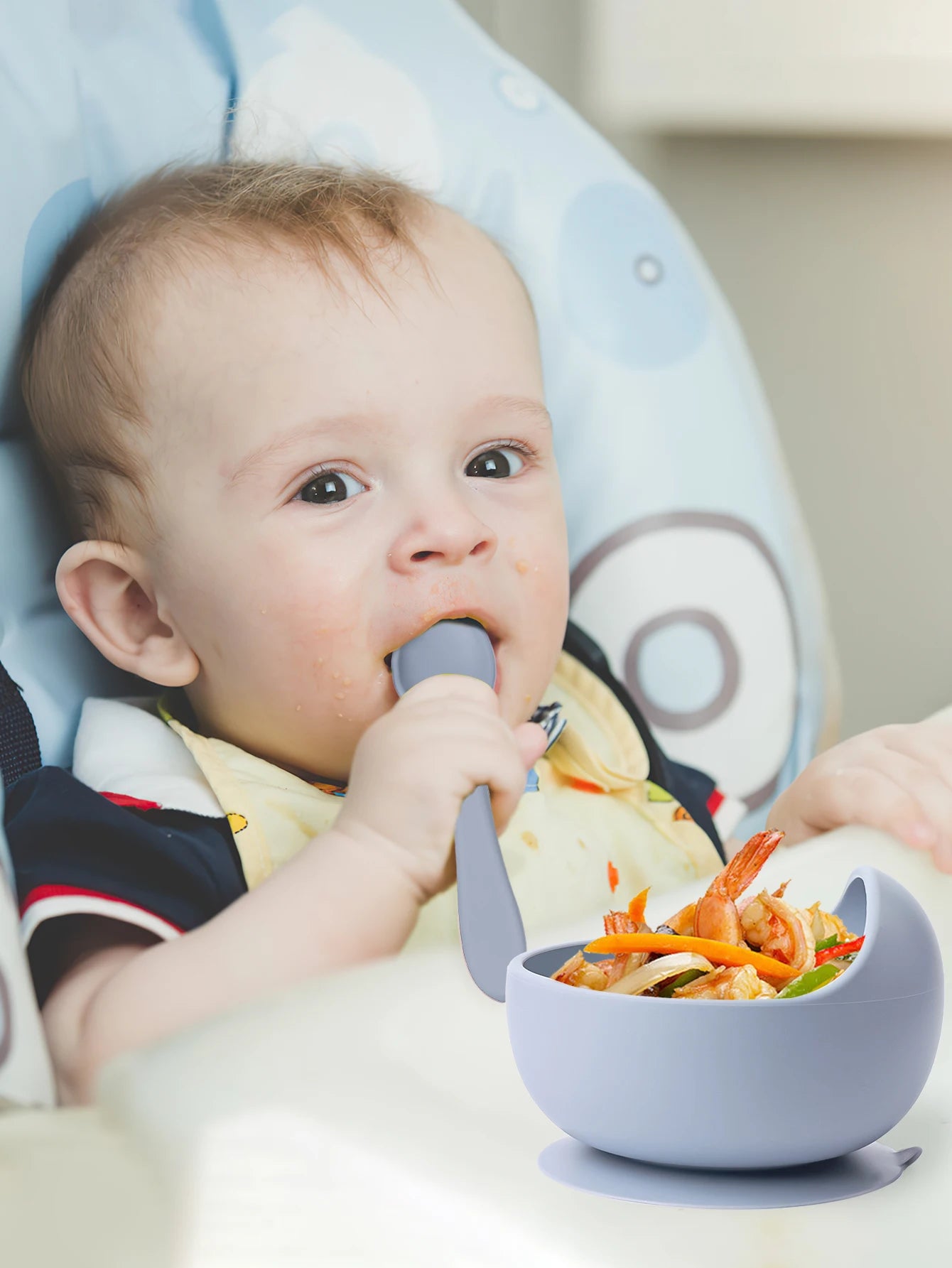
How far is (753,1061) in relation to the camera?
29cm

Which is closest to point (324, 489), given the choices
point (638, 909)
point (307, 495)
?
point (307, 495)

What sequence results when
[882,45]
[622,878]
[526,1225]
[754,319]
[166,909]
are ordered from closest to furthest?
[526,1225]
[166,909]
[622,878]
[882,45]
[754,319]

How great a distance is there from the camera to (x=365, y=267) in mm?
550

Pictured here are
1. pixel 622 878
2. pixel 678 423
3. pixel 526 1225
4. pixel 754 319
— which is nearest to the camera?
pixel 526 1225

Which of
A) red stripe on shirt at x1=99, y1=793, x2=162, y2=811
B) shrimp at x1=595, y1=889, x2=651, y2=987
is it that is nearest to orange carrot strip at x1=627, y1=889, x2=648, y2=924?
shrimp at x1=595, y1=889, x2=651, y2=987

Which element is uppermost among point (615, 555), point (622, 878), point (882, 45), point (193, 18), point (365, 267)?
point (882, 45)

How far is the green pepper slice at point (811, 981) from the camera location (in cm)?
32

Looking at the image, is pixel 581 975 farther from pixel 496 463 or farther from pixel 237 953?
pixel 496 463

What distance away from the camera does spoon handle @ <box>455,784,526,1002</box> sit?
0.48 m

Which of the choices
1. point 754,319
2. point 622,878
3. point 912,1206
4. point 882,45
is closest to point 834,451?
point 754,319

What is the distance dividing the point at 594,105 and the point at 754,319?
19cm

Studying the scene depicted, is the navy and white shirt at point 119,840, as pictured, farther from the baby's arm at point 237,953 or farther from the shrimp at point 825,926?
the shrimp at point 825,926

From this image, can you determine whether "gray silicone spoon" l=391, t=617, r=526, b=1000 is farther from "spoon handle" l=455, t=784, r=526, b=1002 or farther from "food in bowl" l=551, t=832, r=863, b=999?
"food in bowl" l=551, t=832, r=863, b=999

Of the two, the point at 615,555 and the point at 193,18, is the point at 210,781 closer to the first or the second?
the point at 615,555
